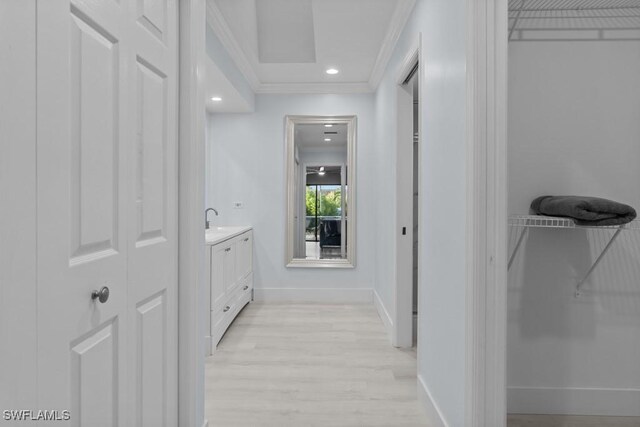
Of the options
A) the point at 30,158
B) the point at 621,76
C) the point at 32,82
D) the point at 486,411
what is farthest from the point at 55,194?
the point at 621,76

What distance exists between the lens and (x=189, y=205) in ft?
5.05

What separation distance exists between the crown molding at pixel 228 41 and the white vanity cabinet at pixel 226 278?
1.55 meters

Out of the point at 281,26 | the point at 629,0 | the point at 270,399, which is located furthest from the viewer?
the point at 281,26

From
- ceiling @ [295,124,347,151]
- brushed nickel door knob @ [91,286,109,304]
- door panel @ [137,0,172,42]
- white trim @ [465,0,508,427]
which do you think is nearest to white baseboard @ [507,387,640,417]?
white trim @ [465,0,508,427]

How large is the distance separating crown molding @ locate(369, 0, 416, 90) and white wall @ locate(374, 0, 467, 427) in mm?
85

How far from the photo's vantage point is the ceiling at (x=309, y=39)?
110 inches

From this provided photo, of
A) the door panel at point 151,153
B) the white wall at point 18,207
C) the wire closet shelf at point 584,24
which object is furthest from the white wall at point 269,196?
the white wall at point 18,207

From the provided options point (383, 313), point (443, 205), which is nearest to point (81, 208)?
point (443, 205)

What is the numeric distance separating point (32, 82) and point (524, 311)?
2169mm

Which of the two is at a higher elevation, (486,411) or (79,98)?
(79,98)

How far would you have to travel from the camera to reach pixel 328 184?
178 inches

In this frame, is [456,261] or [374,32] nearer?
[456,261]

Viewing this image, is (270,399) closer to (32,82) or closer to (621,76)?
(32,82)

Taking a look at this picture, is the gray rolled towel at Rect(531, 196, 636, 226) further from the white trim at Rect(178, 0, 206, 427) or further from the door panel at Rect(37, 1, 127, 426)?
the door panel at Rect(37, 1, 127, 426)
